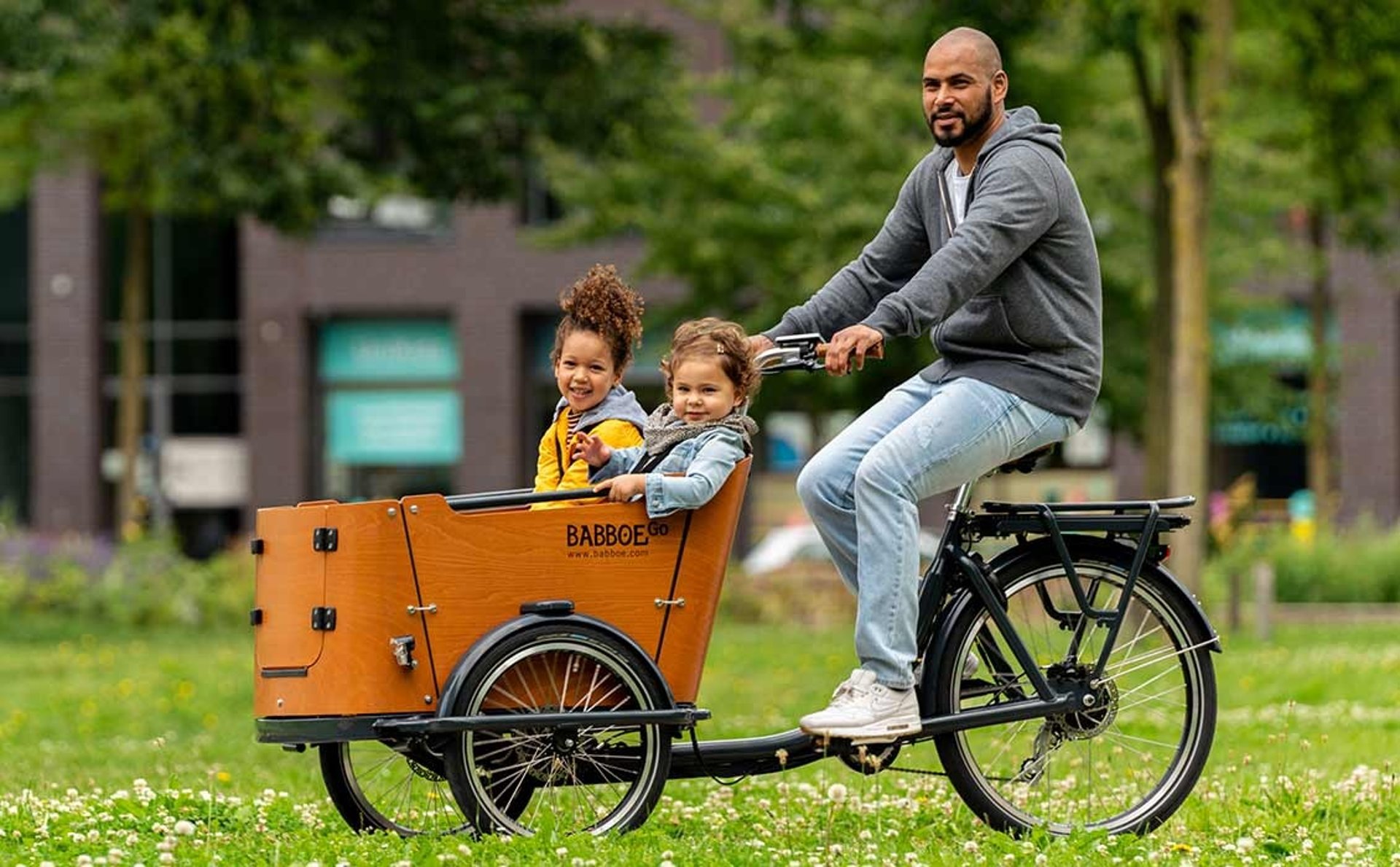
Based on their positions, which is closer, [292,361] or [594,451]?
[594,451]

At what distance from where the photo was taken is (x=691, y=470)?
206 inches

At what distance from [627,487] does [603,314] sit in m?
0.57

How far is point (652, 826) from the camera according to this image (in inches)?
224

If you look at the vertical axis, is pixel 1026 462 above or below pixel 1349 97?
below

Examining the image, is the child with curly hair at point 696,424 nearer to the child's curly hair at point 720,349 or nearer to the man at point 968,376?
the child's curly hair at point 720,349

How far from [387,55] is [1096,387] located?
1034 cm

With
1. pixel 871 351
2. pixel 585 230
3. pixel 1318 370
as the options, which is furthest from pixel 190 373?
pixel 871 351

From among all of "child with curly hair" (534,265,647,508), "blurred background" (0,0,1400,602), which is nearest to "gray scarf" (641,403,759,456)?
"child with curly hair" (534,265,647,508)

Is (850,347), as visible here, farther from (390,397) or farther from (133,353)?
(390,397)

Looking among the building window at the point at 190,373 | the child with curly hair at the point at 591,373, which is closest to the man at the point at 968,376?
the child with curly hair at the point at 591,373

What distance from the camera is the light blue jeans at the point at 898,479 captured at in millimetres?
5281

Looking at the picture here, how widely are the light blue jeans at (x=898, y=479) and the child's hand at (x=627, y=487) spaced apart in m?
0.41

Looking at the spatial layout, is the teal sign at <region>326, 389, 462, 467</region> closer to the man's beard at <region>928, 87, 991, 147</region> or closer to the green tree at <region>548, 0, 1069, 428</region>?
the green tree at <region>548, 0, 1069, 428</region>

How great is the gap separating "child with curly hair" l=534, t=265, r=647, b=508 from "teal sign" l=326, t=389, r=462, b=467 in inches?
1171
